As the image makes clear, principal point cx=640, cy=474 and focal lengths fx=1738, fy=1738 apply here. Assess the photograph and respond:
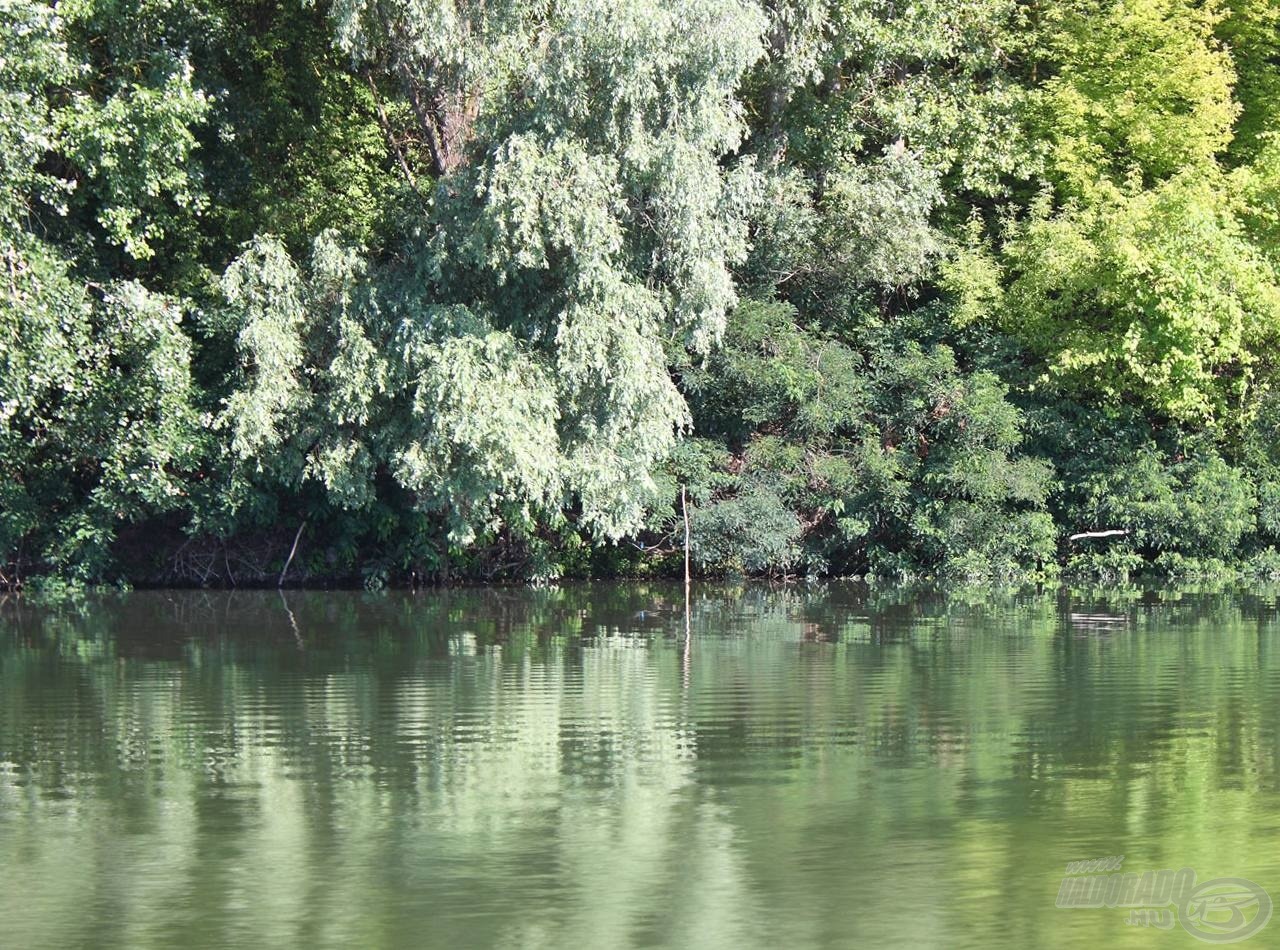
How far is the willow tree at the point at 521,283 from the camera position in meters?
24.5

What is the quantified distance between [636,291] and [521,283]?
5.85 feet

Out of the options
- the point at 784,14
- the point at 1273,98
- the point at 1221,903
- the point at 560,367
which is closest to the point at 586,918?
the point at 1221,903

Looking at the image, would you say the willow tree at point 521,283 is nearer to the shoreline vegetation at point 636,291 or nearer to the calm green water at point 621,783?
the shoreline vegetation at point 636,291

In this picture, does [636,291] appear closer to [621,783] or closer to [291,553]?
[291,553]

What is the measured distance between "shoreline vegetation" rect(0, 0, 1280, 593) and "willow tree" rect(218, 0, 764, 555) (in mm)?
76

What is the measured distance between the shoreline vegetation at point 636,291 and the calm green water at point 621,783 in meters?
4.93

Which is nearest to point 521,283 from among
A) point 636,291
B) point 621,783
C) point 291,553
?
point 636,291

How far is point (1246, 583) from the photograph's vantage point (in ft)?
95.4

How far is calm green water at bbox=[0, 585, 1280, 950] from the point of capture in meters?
9.70

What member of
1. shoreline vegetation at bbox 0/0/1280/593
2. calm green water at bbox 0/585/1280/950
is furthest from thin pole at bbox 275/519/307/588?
calm green water at bbox 0/585/1280/950

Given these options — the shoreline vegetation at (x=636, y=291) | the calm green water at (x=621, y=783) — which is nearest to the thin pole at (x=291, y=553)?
the shoreline vegetation at (x=636, y=291)

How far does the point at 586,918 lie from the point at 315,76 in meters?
23.7

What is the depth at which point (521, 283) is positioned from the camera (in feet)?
85.4

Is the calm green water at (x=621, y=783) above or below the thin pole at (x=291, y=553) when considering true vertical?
below
